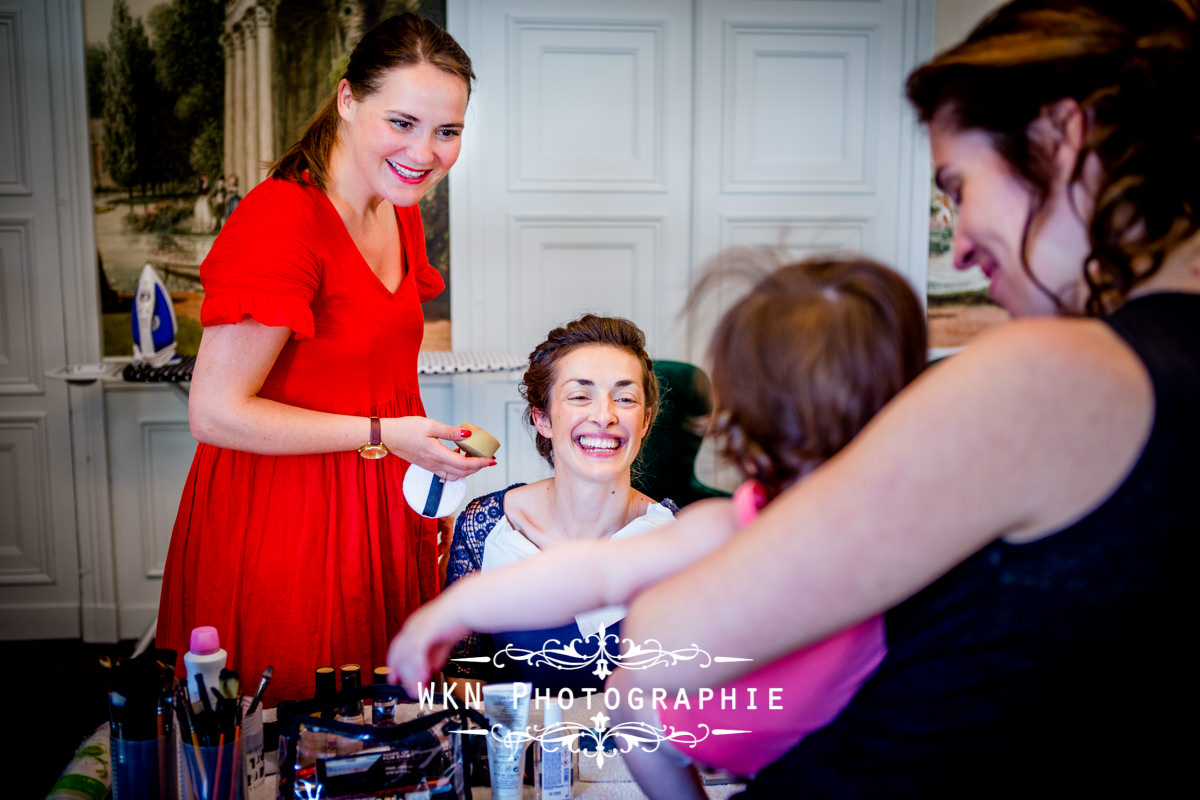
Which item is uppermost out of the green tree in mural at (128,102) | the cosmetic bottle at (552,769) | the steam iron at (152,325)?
the green tree in mural at (128,102)

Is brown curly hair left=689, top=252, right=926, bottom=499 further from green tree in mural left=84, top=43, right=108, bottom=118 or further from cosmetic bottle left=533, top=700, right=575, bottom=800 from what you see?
green tree in mural left=84, top=43, right=108, bottom=118

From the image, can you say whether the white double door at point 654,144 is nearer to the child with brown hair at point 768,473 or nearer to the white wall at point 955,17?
the white wall at point 955,17

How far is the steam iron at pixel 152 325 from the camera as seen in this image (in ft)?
10.9

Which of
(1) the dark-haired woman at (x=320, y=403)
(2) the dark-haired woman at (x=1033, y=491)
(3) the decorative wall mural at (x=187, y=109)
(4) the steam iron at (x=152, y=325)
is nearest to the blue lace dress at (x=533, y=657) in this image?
(1) the dark-haired woman at (x=320, y=403)

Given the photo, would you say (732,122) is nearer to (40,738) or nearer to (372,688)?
(372,688)

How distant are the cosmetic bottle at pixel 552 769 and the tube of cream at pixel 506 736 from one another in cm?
3

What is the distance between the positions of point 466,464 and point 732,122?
8.94ft

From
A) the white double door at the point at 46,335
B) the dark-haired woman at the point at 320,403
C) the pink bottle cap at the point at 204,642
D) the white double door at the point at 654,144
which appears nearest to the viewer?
the pink bottle cap at the point at 204,642

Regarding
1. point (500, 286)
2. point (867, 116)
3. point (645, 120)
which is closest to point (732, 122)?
point (645, 120)

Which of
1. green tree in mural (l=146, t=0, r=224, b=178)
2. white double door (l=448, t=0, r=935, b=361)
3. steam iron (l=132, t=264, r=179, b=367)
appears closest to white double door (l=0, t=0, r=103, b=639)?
green tree in mural (l=146, t=0, r=224, b=178)

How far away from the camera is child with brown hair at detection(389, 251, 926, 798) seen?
0.62 m

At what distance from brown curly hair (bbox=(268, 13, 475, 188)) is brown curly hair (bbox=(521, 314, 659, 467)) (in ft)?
2.03

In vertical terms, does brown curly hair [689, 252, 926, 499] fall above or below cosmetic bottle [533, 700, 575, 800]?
above

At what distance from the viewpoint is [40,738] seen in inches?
115
